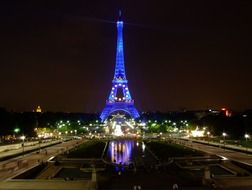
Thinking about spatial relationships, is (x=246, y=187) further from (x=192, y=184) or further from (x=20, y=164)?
(x=20, y=164)

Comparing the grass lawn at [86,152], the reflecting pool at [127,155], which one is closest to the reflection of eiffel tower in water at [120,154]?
the reflecting pool at [127,155]

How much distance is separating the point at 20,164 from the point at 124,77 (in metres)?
103

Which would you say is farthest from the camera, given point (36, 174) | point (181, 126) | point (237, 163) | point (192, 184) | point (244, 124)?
point (181, 126)

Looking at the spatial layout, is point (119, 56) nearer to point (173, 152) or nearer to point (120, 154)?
point (120, 154)

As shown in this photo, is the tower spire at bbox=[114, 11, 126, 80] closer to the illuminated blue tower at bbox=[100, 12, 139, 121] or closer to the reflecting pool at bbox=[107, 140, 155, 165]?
the illuminated blue tower at bbox=[100, 12, 139, 121]

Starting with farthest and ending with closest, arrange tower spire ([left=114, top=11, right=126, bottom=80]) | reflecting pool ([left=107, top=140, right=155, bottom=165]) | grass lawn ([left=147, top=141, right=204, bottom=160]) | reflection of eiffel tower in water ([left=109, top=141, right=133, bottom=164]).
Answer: tower spire ([left=114, top=11, right=126, bottom=80]) < grass lawn ([left=147, top=141, right=204, bottom=160]) < reflecting pool ([left=107, top=140, right=155, bottom=165]) < reflection of eiffel tower in water ([left=109, top=141, right=133, bottom=164])

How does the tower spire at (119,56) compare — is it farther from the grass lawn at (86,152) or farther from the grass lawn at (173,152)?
the grass lawn at (173,152)

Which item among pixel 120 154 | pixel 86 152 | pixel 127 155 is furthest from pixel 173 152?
pixel 86 152

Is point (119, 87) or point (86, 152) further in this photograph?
point (119, 87)

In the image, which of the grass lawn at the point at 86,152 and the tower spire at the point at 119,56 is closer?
the grass lawn at the point at 86,152

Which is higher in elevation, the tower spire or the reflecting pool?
the tower spire

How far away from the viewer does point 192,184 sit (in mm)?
25078

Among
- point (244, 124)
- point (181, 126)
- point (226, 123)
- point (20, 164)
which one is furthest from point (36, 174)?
point (181, 126)

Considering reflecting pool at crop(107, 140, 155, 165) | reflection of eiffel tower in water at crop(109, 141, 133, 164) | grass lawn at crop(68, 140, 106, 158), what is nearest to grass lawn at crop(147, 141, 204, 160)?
reflecting pool at crop(107, 140, 155, 165)
